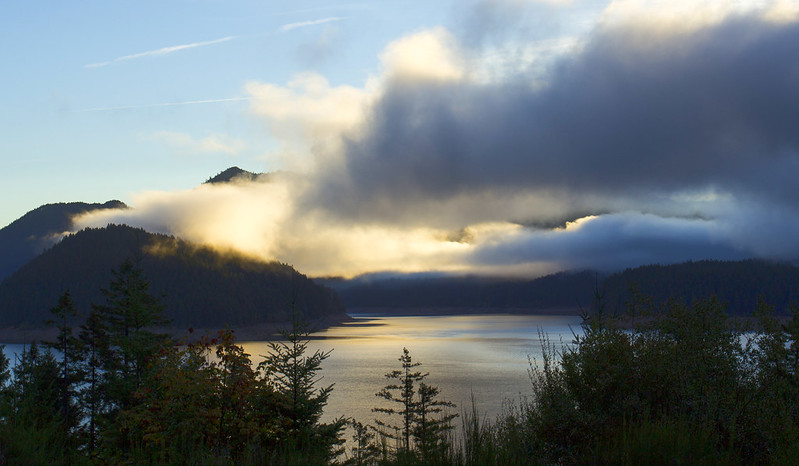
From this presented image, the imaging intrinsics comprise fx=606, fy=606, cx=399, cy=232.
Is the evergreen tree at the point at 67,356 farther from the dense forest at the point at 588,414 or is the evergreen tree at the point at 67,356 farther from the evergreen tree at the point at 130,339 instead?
the dense forest at the point at 588,414

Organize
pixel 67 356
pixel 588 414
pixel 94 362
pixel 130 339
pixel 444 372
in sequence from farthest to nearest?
pixel 444 372, pixel 67 356, pixel 94 362, pixel 130 339, pixel 588 414

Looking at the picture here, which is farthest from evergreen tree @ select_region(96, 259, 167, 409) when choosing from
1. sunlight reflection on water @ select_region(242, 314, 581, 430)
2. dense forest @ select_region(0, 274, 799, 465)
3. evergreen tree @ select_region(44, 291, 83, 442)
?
sunlight reflection on water @ select_region(242, 314, 581, 430)

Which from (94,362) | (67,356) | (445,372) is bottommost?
(445,372)

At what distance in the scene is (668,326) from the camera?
12562 mm

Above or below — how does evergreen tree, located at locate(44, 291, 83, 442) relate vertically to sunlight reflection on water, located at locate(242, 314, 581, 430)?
above

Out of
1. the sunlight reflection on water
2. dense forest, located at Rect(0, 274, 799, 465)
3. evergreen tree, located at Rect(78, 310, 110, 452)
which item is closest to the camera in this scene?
dense forest, located at Rect(0, 274, 799, 465)

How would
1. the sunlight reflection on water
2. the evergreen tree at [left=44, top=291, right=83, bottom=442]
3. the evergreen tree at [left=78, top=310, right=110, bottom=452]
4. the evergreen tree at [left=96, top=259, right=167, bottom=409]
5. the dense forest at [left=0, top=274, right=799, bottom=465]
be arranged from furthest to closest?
1. the sunlight reflection on water
2. the evergreen tree at [left=44, top=291, right=83, bottom=442]
3. the evergreen tree at [left=78, top=310, right=110, bottom=452]
4. the evergreen tree at [left=96, top=259, right=167, bottom=409]
5. the dense forest at [left=0, top=274, right=799, bottom=465]

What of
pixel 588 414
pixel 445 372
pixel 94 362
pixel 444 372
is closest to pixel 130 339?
pixel 94 362

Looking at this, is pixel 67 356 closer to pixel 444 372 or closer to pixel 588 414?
pixel 588 414

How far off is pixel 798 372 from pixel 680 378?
307 inches

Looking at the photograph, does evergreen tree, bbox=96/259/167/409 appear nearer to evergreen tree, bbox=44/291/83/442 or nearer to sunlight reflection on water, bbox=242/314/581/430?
evergreen tree, bbox=44/291/83/442

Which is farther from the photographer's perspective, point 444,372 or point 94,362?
point 444,372

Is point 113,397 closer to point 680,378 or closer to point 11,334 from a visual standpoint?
point 680,378


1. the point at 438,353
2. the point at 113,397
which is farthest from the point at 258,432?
the point at 438,353
